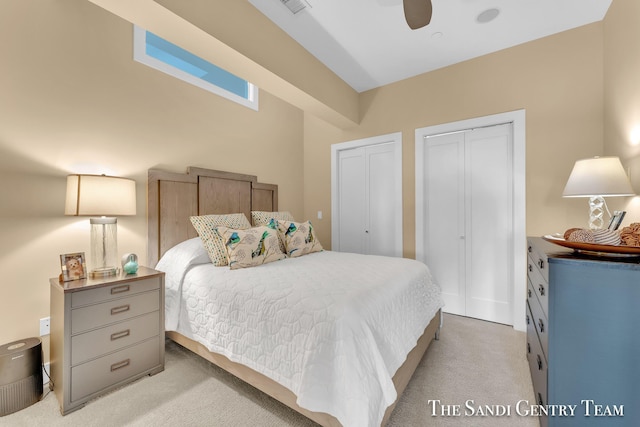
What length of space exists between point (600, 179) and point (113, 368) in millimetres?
3308

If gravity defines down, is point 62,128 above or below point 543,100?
below

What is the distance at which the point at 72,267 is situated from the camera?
1.74 meters

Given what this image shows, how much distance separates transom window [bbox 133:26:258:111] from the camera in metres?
2.29

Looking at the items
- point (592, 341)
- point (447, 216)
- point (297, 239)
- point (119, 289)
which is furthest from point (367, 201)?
point (119, 289)

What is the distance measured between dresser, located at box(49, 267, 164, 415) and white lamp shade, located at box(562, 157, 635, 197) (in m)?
2.95

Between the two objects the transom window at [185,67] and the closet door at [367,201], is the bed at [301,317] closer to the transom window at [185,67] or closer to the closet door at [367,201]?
the transom window at [185,67]

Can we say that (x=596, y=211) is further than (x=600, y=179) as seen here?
Yes

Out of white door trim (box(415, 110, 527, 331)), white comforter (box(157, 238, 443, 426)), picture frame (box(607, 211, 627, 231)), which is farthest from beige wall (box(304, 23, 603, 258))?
white comforter (box(157, 238, 443, 426))

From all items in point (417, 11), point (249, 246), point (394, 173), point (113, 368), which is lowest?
point (113, 368)

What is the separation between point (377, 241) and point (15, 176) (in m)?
3.33

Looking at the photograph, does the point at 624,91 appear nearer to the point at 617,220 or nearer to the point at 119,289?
the point at 617,220

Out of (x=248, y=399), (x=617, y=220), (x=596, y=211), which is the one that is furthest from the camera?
(x=596, y=211)

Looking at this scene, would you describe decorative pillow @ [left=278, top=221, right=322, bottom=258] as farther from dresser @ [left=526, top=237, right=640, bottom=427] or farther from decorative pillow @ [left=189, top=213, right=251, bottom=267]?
dresser @ [left=526, top=237, right=640, bottom=427]

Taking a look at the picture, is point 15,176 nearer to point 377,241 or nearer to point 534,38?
point 377,241
